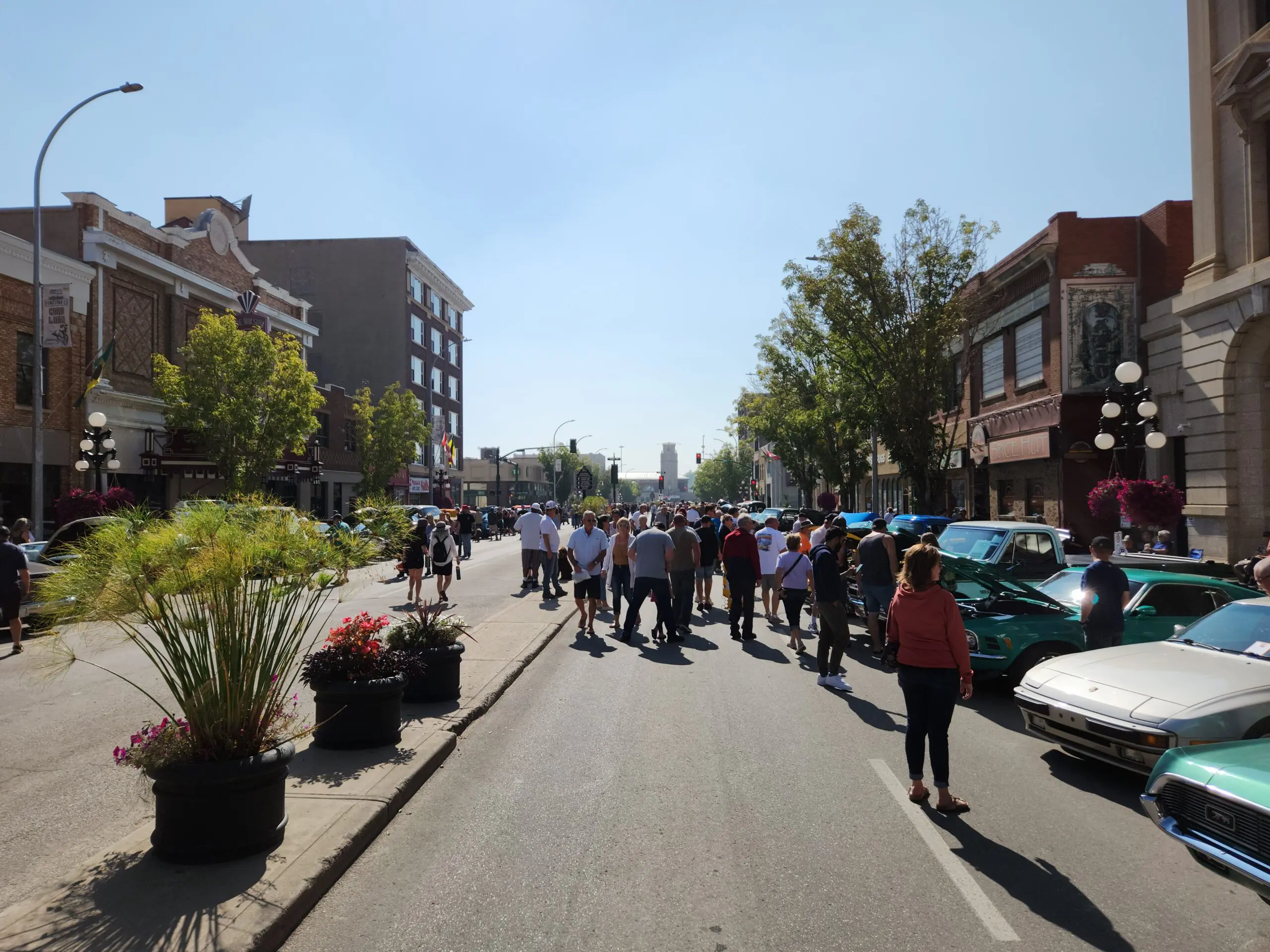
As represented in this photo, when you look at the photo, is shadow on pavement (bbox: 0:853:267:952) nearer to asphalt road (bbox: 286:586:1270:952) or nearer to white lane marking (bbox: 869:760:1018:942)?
asphalt road (bbox: 286:586:1270:952)

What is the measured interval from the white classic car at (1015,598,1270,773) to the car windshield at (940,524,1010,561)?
5884 mm

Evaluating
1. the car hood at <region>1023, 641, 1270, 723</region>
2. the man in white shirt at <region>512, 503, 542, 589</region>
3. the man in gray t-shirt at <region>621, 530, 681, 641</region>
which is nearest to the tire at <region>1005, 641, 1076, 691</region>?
the car hood at <region>1023, 641, 1270, 723</region>

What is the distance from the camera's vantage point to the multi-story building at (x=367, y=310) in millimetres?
61250

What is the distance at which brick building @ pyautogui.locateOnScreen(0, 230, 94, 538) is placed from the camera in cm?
2617

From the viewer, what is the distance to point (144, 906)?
3.93 meters

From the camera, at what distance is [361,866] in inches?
187

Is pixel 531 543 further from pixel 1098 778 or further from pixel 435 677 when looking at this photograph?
pixel 1098 778

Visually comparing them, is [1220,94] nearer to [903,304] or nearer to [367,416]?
[903,304]

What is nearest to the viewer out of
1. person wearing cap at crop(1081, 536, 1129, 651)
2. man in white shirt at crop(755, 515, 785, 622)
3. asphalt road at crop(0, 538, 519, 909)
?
asphalt road at crop(0, 538, 519, 909)

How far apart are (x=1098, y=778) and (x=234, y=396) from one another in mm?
31154

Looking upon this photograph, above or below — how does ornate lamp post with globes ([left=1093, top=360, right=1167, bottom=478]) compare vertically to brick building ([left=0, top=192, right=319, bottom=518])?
below

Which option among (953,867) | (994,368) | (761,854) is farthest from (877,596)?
(994,368)

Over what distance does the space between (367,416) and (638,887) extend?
4728 cm

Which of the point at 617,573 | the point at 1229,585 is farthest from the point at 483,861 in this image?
the point at 617,573
